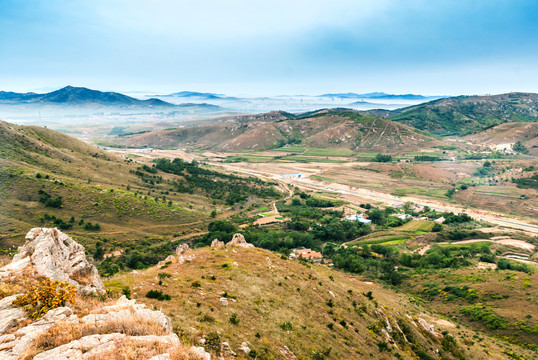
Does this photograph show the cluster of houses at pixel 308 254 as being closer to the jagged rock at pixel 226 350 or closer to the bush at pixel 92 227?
the bush at pixel 92 227

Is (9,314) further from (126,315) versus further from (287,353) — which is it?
(287,353)

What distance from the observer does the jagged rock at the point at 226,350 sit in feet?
46.3

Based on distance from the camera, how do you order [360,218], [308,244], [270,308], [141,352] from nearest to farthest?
[141,352]
[270,308]
[308,244]
[360,218]

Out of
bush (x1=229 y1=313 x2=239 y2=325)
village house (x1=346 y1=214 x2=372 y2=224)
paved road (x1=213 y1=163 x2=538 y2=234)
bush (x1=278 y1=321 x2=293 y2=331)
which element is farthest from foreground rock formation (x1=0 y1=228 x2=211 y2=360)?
paved road (x1=213 y1=163 x2=538 y2=234)

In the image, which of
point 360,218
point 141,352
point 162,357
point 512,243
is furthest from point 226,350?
point 360,218

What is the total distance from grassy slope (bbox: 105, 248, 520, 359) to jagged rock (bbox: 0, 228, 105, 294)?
7.36 feet

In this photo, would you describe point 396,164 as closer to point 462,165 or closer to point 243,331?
point 462,165

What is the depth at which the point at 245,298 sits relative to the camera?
24.0 meters

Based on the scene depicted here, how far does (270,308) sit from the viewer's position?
2373 centimetres

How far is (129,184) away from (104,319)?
11235 cm

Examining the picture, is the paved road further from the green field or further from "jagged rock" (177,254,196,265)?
"jagged rock" (177,254,196,265)

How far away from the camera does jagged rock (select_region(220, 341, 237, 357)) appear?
1412 centimetres

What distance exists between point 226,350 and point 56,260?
40.8 feet

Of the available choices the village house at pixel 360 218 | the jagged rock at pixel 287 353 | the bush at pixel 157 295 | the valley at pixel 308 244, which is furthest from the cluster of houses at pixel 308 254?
the bush at pixel 157 295
